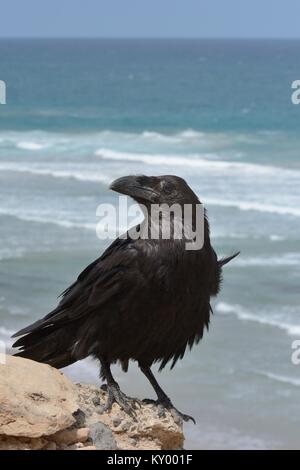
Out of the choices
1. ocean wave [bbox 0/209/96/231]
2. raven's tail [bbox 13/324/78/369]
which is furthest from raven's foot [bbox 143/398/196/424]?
ocean wave [bbox 0/209/96/231]

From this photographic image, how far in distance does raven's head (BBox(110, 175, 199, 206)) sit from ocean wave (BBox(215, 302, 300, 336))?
1315 centimetres

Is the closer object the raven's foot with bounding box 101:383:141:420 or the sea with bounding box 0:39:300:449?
the raven's foot with bounding box 101:383:141:420

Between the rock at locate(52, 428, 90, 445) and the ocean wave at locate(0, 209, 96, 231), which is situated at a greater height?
the ocean wave at locate(0, 209, 96, 231)

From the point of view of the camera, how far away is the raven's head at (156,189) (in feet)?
20.1

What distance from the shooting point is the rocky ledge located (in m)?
4.93

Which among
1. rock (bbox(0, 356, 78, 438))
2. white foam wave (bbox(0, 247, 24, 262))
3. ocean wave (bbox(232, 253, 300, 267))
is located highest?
white foam wave (bbox(0, 247, 24, 262))

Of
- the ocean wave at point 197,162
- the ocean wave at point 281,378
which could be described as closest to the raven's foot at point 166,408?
the ocean wave at point 281,378

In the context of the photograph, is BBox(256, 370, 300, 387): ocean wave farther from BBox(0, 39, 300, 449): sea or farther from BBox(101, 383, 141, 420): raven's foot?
BBox(101, 383, 141, 420): raven's foot

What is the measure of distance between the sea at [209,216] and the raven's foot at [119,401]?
8.40 m

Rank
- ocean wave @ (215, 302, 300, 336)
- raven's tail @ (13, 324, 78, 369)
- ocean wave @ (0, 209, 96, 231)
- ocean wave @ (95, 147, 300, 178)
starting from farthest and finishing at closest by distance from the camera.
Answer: ocean wave @ (95, 147, 300, 178), ocean wave @ (0, 209, 96, 231), ocean wave @ (215, 302, 300, 336), raven's tail @ (13, 324, 78, 369)

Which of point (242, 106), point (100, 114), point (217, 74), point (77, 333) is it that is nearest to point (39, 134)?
point (100, 114)

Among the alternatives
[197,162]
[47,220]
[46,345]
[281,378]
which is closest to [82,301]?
[46,345]

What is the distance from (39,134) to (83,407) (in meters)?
51.6

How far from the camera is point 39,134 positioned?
56656 mm
